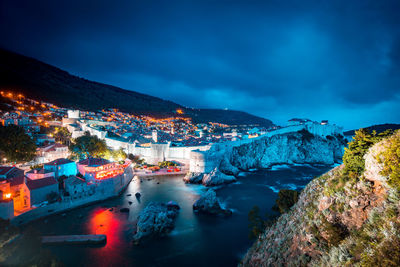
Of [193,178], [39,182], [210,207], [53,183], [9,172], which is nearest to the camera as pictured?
[39,182]

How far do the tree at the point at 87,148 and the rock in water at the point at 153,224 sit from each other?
41.8 ft

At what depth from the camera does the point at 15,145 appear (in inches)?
611

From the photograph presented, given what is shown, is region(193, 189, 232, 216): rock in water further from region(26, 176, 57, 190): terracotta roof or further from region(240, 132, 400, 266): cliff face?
region(26, 176, 57, 190): terracotta roof

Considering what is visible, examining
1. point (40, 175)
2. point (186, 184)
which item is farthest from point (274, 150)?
point (40, 175)

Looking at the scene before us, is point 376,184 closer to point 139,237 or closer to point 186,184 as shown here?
point 139,237

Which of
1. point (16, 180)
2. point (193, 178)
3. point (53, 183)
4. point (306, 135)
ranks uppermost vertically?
point (306, 135)

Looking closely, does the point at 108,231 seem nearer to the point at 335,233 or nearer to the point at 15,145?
the point at 335,233

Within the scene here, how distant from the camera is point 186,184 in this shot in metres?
19.5

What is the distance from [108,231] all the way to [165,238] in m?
3.30

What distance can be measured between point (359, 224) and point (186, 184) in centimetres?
1725

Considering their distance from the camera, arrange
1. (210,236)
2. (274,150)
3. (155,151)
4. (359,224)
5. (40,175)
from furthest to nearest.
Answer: (274,150)
(155,151)
(40,175)
(210,236)
(359,224)

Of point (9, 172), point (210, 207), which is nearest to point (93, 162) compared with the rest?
point (9, 172)

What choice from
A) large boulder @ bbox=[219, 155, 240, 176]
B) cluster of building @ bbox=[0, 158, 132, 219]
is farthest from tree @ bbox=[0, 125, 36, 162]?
large boulder @ bbox=[219, 155, 240, 176]

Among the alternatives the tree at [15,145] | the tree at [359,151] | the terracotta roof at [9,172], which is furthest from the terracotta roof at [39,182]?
the tree at [359,151]
